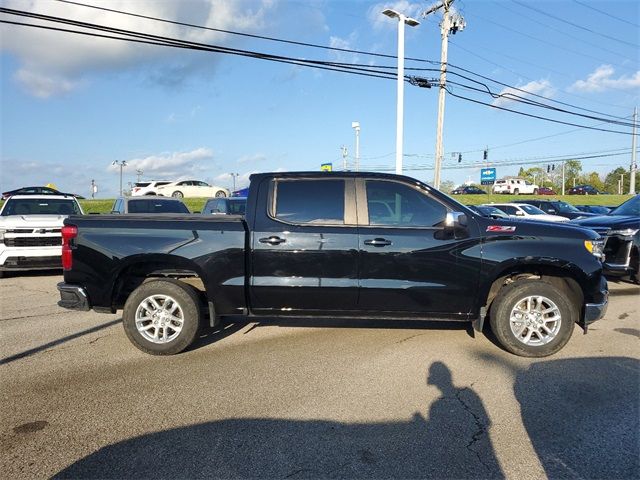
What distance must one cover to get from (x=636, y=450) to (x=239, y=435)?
2744 millimetres

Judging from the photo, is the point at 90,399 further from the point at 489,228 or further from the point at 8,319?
the point at 489,228

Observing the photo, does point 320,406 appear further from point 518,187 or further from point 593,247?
point 518,187

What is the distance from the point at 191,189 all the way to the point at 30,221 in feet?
78.0

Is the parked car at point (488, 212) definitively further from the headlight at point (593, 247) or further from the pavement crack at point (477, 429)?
the pavement crack at point (477, 429)

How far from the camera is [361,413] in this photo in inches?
143

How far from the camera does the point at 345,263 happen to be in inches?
191

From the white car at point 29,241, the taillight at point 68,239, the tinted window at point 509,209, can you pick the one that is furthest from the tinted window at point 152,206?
the tinted window at point 509,209

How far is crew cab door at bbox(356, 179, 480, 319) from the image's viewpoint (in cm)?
482

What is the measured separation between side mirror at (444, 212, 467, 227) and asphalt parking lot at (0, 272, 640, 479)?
143 cm

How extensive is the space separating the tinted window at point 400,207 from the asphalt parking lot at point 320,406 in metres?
1.45

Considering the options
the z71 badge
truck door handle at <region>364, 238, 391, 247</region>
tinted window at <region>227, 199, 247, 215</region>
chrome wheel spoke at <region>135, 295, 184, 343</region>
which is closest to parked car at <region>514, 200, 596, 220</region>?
tinted window at <region>227, 199, 247, 215</region>

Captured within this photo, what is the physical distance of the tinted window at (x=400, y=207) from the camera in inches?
195

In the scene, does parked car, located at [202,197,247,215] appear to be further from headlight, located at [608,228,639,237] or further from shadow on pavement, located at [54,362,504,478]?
shadow on pavement, located at [54,362,504,478]

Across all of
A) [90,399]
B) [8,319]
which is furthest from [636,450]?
[8,319]
